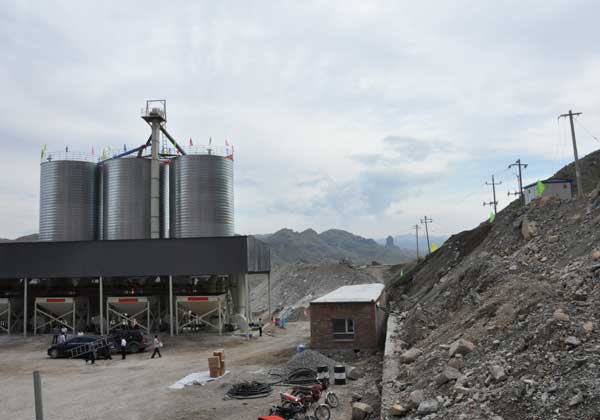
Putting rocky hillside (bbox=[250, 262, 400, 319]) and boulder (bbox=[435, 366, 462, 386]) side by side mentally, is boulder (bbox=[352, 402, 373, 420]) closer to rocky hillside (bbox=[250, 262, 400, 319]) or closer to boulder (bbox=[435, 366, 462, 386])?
boulder (bbox=[435, 366, 462, 386])

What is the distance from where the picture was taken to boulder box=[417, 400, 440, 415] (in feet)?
42.4

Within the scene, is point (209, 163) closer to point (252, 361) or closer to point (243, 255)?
point (243, 255)

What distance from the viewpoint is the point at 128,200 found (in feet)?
159

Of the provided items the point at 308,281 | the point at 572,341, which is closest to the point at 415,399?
the point at 572,341

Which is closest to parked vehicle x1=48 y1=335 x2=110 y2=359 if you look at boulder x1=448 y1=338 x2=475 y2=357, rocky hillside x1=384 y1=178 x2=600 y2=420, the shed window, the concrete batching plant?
the concrete batching plant

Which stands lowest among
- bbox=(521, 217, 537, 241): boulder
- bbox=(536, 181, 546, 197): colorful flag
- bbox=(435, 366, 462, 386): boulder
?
bbox=(435, 366, 462, 386): boulder

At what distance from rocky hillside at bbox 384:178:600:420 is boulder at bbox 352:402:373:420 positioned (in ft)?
3.63

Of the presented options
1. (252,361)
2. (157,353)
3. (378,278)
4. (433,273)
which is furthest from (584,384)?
(378,278)

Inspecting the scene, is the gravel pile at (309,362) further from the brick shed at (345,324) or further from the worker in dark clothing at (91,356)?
the worker in dark clothing at (91,356)

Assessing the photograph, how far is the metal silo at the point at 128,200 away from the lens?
48156 millimetres

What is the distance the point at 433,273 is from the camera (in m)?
46.9

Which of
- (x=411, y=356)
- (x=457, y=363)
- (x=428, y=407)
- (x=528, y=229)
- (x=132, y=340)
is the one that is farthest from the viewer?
(x=132, y=340)

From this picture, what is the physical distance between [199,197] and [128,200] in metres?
7.18

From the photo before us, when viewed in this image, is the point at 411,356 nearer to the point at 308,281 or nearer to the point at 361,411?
the point at 361,411
